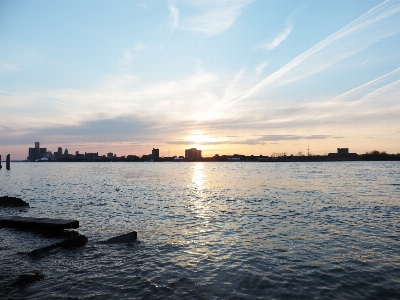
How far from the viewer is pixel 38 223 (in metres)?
20.1

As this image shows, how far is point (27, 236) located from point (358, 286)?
19.1 m

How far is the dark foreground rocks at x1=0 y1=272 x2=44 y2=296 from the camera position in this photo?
10.8m

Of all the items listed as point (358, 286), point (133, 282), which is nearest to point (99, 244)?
point (133, 282)

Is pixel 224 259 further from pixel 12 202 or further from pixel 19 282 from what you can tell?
pixel 12 202

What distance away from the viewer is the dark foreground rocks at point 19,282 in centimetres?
1077

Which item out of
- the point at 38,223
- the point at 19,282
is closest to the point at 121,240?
the point at 19,282

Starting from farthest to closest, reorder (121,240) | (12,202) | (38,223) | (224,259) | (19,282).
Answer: (12,202), (38,223), (121,240), (224,259), (19,282)

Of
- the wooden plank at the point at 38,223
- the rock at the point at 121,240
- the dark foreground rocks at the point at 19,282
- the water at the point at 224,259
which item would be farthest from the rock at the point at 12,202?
the dark foreground rocks at the point at 19,282

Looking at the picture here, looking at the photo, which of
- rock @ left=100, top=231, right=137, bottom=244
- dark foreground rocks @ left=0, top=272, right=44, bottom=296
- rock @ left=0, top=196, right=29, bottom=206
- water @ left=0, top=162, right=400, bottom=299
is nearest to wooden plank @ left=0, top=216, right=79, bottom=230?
water @ left=0, top=162, right=400, bottom=299

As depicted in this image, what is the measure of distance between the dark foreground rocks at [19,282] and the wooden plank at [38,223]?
7787 mm

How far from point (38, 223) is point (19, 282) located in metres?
9.64

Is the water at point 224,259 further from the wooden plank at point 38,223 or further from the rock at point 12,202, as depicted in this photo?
the rock at point 12,202

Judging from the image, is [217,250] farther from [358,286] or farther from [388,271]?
[388,271]

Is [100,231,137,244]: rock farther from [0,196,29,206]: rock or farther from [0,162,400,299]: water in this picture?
[0,196,29,206]: rock
